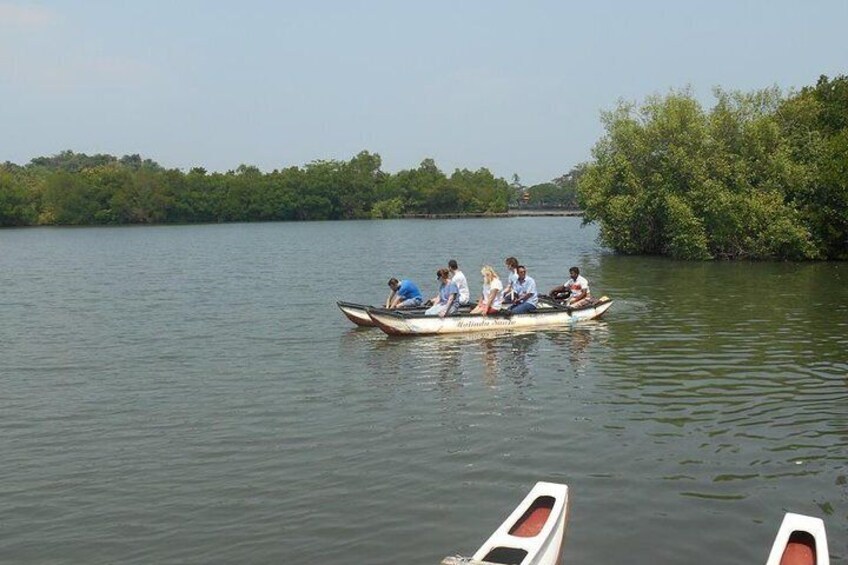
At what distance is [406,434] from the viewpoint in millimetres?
13609

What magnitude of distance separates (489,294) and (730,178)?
2974cm

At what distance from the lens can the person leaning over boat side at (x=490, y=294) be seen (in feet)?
75.4

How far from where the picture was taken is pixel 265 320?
89.6ft

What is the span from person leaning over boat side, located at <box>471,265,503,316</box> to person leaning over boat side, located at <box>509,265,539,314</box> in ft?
2.25

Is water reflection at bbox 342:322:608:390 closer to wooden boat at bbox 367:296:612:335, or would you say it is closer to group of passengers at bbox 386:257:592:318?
wooden boat at bbox 367:296:612:335

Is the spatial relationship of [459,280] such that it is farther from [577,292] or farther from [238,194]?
[238,194]

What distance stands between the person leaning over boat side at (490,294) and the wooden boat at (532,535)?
1401 cm

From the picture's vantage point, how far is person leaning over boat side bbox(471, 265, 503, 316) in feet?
75.4

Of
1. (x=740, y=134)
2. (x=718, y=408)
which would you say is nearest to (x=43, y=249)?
(x=740, y=134)

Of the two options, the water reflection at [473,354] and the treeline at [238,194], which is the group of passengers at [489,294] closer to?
the water reflection at [473,354]

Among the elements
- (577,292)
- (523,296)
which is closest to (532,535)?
(523,296)

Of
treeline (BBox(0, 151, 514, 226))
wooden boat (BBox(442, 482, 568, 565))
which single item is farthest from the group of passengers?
treeline (BBox(0, 151, 514, 226))

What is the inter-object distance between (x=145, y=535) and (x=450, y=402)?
23.3ft

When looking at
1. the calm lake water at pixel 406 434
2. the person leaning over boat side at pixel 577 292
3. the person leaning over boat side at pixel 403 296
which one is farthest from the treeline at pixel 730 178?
the person leaning over boat side at pixel 403 296
